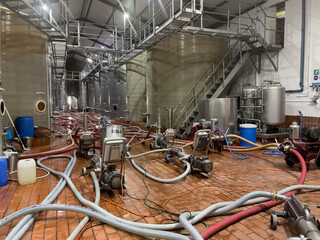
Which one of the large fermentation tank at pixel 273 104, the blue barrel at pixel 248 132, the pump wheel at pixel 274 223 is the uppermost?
the large fermentation tank at pixel 273 104

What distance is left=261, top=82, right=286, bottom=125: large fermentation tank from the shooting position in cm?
740

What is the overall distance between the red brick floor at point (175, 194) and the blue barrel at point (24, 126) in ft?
8.43

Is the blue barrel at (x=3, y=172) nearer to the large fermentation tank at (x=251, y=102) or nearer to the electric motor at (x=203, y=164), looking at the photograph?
the electric motor at (x=203, y=164)

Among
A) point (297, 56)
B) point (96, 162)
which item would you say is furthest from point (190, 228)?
point (297, 56)

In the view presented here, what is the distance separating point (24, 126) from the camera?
7023 mm

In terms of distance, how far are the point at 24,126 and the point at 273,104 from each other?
7800 millimetres

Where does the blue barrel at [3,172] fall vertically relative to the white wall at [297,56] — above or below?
below

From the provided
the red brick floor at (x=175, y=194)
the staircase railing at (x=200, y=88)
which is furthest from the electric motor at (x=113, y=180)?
the staircase railing at (x=200, y=88)

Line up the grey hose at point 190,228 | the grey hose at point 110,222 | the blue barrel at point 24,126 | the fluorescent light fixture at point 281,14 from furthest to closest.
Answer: the fluorescent light fixture at point 281,14 → the blue barrel at point 24,126 → the grey hose at point 110,222 → the grey hose at point 190,228

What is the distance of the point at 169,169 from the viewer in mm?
4559

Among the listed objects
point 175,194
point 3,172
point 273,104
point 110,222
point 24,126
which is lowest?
point 175,194

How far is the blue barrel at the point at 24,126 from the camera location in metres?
7.01

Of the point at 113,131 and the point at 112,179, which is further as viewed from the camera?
the point at 113,131

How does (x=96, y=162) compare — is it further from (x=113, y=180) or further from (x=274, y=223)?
(x=274, y=223)
